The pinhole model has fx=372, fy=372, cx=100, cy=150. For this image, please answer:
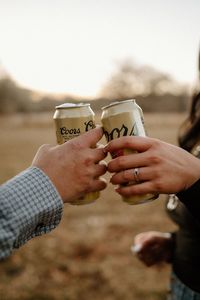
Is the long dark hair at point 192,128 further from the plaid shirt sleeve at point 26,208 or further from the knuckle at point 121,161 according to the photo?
the plaid shirt sleeve at point 26,208

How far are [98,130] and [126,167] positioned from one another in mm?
154

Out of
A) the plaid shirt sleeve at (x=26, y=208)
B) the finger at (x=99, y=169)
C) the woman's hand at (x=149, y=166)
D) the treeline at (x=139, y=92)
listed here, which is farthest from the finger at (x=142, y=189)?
the treeline at (x=139, y=92)

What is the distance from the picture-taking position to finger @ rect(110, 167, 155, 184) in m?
1.08

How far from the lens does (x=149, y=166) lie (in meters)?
1.08

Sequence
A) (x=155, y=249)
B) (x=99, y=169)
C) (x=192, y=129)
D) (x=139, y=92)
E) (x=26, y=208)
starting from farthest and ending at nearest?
1. (x=139, y=92)
2. (x=192, y=129)
3. (x=155, y=249)
4. (x=99, y=169)
5. (x=26, y=208)

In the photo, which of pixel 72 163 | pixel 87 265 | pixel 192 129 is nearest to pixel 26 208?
pixel 72 163

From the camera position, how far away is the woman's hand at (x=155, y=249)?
196 centimetres

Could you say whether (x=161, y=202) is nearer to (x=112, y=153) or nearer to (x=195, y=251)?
(x=195, y=251)

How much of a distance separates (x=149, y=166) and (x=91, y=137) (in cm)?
20

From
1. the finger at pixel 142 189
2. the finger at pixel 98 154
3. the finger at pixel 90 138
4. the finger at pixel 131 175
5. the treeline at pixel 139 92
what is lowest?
the treeline at pixel 139 92

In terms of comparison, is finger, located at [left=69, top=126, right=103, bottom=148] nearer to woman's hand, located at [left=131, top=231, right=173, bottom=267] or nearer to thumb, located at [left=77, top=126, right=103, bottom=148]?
thumb, located at [left=77, top=126, right=103, bottom=148]

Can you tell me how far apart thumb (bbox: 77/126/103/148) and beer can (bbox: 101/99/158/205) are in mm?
45

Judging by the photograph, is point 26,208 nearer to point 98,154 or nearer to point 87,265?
point 98,154

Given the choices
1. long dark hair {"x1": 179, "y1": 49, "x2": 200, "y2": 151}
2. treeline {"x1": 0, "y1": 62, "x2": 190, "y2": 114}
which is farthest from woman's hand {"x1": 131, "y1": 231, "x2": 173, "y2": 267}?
treeline {"x1": 0, "y1": 62, "x2": 190, "y2": 114}
